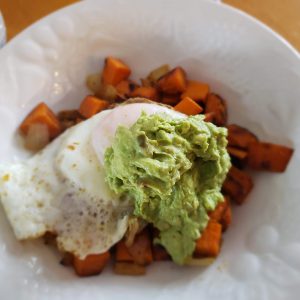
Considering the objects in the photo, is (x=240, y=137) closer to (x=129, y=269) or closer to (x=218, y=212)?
(x=218, y=212)

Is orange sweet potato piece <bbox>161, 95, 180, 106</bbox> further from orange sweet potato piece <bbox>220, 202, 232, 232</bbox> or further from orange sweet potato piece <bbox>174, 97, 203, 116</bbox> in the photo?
orange sweet potato piece <bbox>220, 202, 232, 232</bbox>

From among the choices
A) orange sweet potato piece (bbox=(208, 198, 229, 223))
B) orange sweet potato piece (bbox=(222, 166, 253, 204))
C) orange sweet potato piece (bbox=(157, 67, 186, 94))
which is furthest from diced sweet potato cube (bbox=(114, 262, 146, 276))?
orange sweet potato piece (bbox=(157, 67, 186, 94))

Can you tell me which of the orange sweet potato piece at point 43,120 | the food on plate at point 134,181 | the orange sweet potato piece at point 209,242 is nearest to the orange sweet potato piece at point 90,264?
the food on plate at point 134,181

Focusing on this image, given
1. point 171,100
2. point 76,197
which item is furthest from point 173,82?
point 76,197

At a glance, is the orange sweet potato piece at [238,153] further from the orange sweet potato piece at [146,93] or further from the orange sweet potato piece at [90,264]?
the orange sweet potato piece at [90,264]

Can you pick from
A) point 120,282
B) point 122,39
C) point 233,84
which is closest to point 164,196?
point 120,282

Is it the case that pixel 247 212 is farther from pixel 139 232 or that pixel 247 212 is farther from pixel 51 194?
pixel 51 194
